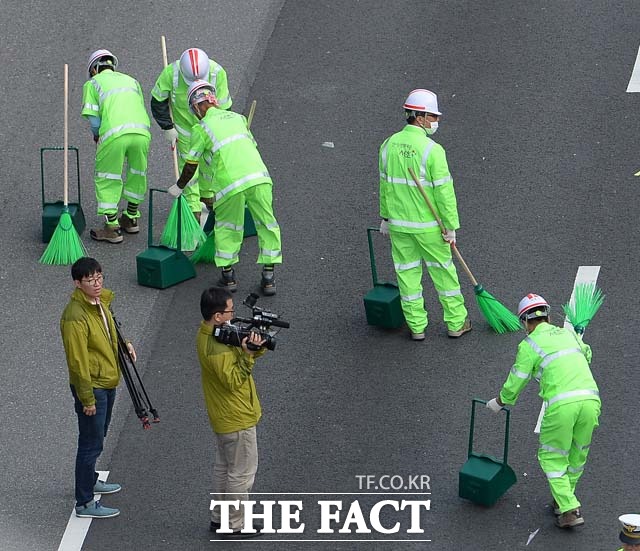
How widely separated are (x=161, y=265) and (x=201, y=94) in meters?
1.63

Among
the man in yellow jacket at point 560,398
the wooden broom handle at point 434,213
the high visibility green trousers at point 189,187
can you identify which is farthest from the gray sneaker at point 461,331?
the high visibility green trousers at point 189,187

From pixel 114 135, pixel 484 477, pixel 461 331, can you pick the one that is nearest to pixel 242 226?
pixel 114 135

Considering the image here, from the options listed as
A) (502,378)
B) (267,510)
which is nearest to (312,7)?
(502,378)

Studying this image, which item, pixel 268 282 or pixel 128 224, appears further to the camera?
pixel 128 224

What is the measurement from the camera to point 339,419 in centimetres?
1242

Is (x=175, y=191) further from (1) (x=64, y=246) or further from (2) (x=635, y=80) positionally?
(2) (x=635, y=80)

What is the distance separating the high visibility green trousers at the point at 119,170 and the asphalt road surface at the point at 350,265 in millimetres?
479

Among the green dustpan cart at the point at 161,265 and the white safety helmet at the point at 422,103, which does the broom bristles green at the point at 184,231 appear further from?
the white safety helmet at the point at 422,103

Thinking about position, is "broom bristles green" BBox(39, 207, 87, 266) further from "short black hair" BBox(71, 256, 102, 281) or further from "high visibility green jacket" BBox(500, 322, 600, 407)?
"high visibility green jacket" BBox(500, 322, 600, 407)

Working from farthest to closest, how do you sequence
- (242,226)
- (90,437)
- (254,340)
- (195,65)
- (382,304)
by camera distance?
(195,65) → (242,226) → (382,304) → (90,437) → (254,340)

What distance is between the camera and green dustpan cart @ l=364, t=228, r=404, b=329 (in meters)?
13.5

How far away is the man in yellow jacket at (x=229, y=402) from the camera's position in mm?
10570

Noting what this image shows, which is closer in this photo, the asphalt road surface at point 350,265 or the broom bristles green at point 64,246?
the asphalt road surface at point 350,265

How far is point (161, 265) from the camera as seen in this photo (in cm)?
1412
